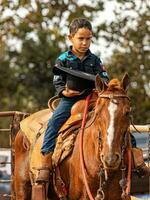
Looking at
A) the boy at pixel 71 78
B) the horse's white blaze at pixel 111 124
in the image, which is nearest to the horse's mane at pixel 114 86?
the horse's white blaze at pixel 111 124

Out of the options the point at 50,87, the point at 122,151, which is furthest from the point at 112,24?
the point at 122,151

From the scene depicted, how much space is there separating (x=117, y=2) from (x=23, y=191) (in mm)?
20771

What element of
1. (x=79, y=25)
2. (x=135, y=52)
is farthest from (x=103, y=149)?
(x=135, y=52)

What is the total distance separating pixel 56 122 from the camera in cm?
661

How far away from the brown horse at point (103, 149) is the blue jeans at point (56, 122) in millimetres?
311

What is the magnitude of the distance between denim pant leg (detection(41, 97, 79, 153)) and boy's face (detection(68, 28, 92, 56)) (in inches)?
20.8

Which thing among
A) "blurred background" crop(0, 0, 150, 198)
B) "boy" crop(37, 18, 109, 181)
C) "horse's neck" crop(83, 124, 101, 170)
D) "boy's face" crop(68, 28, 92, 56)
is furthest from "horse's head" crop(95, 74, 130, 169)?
"blurred background" crop(0, 0, 150, 198)

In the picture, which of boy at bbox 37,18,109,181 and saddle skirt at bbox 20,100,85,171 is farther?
boy at bbox 37,18,109,181

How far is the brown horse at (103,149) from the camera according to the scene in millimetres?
5410

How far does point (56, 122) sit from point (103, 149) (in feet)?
4.09

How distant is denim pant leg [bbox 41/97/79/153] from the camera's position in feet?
21.5

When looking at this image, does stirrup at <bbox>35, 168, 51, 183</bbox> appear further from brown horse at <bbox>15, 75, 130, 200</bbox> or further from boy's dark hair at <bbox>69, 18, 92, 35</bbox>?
boy's dark hair at <bbox>69, 18, 92, 35</bbox>

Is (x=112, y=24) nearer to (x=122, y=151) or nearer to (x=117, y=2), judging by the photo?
(x=117, y=2)

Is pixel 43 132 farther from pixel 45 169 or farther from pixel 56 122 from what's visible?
pixel 45 169
